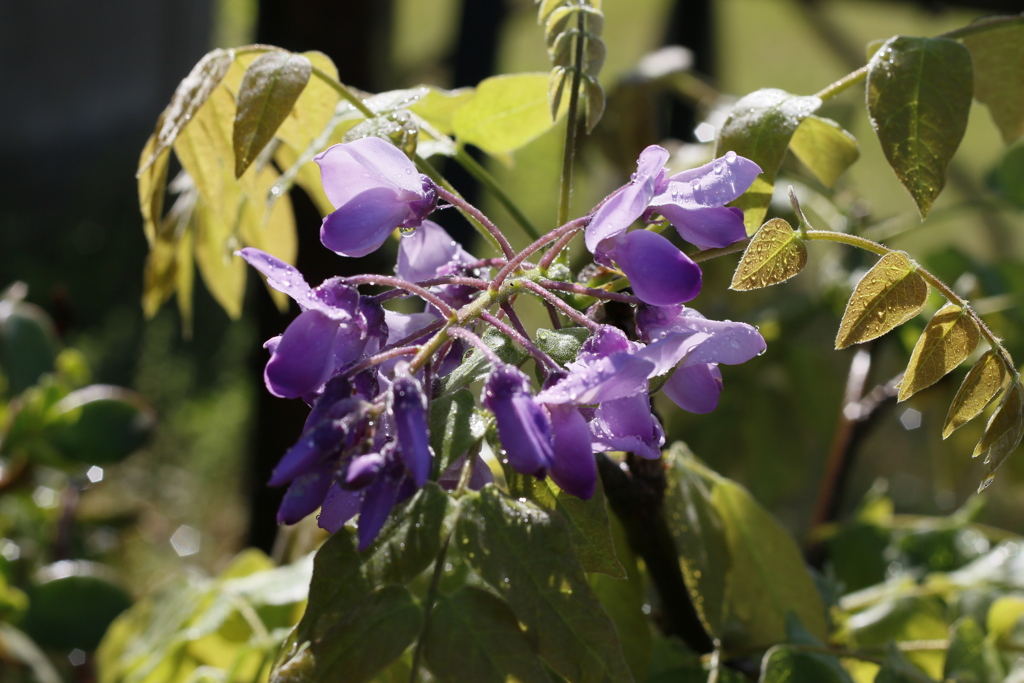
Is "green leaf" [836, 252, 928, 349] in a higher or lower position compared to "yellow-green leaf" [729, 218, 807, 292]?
lower

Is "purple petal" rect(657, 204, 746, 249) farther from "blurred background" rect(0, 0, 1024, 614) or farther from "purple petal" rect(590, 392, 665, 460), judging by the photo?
"blurred background" rect(0, 0, 1024, 614)

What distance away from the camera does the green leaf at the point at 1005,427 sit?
0.41m

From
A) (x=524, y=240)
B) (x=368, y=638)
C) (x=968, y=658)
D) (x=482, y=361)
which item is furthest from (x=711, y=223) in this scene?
(x=524, y=240)

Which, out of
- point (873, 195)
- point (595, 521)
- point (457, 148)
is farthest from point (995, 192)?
point (873, 195)

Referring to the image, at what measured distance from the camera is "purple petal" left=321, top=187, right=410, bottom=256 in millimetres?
412

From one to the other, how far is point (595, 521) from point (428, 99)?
1.20ft

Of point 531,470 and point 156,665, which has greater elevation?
point 531,470

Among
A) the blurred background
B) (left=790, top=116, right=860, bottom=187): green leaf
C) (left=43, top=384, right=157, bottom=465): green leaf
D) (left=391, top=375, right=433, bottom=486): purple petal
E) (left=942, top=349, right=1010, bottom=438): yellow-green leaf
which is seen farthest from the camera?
the blurred background

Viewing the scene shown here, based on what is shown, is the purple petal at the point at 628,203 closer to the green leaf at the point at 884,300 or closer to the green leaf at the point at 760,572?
the green leaf at the point at 884,300

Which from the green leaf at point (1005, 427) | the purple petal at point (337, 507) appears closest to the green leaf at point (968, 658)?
the green leaf at point (1005, 427)

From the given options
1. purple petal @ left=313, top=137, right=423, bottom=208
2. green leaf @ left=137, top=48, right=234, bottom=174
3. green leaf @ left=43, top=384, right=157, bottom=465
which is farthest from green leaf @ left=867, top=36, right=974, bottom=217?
green leaf @ left=43, top=384, right=157, bottom=465

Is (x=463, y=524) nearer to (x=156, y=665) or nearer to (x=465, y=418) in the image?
(x=465, y=418)

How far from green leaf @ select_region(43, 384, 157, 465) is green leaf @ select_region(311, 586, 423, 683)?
64 cm

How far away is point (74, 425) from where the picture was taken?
2.98 ft
